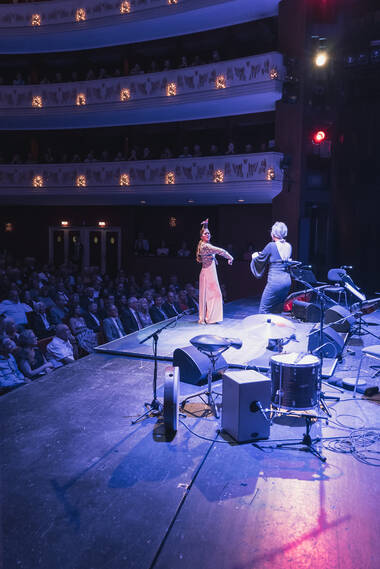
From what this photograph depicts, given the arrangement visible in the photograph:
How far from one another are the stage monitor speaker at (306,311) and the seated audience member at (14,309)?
5367mm

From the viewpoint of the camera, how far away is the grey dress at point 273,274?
263 inches

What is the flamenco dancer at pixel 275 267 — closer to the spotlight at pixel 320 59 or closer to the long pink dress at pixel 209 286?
the long pink dress at pixel 209 286

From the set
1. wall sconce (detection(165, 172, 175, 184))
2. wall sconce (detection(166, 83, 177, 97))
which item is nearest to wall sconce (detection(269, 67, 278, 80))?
wall sconce (detection(166, 83, 177, 97))

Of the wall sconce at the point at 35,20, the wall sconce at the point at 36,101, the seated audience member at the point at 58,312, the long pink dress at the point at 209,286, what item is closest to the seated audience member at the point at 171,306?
the long pink dress at the point at 209,286

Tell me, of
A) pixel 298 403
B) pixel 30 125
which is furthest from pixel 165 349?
pixel 30 125

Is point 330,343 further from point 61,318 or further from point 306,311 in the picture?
point 61,318

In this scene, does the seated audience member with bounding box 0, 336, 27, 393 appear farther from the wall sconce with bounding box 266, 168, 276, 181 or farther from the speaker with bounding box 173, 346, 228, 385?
the wall sconce with bounding box 266, 168, 276, 181

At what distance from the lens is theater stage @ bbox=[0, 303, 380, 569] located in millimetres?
2627

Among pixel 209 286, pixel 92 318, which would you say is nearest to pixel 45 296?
pixel 92 318

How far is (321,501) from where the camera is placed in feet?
10.3

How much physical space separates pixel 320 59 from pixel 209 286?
641 cm

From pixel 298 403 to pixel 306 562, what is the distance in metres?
1.75

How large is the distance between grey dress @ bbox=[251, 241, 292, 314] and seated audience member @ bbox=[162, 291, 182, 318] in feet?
13.0

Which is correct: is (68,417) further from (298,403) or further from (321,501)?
(321,501)
